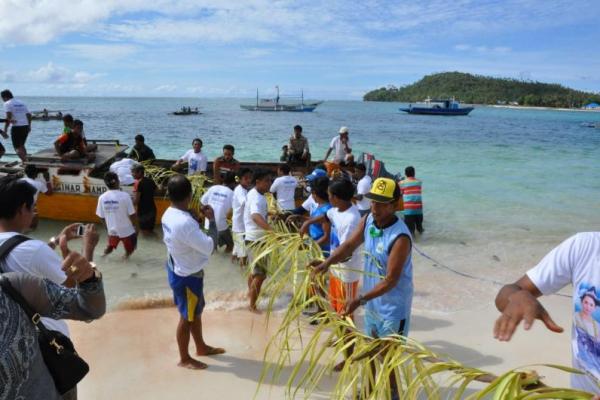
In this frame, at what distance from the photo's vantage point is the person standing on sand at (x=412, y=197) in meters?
10.3

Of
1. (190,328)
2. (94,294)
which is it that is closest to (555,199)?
(190,328)

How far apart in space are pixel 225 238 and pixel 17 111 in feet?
25.0

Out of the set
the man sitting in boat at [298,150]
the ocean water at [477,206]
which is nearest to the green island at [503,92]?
the ocean water at [477,206]

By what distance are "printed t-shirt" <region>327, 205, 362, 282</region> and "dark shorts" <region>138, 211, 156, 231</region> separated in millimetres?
5529

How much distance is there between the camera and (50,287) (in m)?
2.34

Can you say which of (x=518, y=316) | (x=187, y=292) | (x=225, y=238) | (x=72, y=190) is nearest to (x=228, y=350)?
(x=187, y=292)

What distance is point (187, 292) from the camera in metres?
4.54

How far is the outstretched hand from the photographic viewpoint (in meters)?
1.74

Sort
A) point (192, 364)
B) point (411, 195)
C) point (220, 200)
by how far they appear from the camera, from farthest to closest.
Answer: point (411, 195)
point (220, 200)
point (192, 364)

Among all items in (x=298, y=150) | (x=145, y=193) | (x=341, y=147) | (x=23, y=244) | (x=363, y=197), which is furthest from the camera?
(x=298, y=150)

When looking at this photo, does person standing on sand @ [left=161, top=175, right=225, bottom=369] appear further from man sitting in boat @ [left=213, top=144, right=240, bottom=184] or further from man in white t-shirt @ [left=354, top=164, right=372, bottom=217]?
man sitting in boat @ [left=213, top=144, right=240, bottom=184]

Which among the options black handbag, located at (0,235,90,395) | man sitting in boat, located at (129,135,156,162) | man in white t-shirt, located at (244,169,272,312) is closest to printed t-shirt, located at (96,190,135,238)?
man in white t-shirt, located at (244,169,272,312)

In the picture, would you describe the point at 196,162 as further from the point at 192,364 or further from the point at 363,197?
the point at 192,364

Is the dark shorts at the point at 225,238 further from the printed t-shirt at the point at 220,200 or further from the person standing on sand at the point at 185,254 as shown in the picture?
the person standing on sand at the point at 185,254
